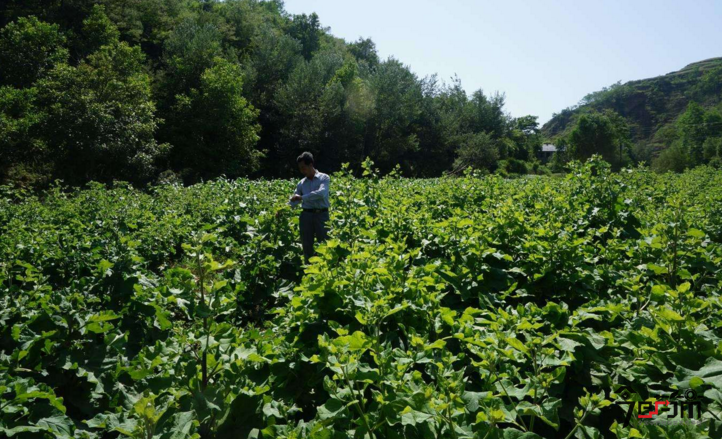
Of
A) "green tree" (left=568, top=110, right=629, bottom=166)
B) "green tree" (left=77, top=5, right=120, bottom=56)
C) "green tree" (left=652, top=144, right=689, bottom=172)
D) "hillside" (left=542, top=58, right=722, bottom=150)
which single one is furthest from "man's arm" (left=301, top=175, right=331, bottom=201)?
"hillside" (left=542, top=58, right=722, bottom=150)

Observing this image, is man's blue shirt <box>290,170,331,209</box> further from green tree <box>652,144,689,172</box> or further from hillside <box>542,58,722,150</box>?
hillside <box>542,58,722,150</box>

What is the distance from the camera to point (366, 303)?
8.04ft

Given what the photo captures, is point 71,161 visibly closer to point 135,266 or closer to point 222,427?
point 135,266

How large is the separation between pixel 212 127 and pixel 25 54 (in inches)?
470

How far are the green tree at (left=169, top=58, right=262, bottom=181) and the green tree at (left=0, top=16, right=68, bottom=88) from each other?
8415 millimetres

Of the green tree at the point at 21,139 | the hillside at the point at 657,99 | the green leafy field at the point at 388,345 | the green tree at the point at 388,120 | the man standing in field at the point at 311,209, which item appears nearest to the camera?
the green leafy field at the point at 388,345

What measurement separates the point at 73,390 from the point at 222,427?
172 centimetres

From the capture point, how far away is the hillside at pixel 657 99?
12414cm

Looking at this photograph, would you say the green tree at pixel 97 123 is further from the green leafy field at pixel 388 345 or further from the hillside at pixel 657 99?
the hillside at pixel 657 99

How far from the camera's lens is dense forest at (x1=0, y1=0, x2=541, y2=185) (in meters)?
23.6

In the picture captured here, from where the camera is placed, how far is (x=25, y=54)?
87.2 ft

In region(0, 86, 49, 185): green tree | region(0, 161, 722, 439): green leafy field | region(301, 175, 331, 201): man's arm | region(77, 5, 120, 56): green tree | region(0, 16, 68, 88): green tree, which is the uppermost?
region(77, 5, 120, 56): green tree

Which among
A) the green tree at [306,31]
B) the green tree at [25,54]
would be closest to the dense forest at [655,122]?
the green tree at [25,54]

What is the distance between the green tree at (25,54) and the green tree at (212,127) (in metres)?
8.41
